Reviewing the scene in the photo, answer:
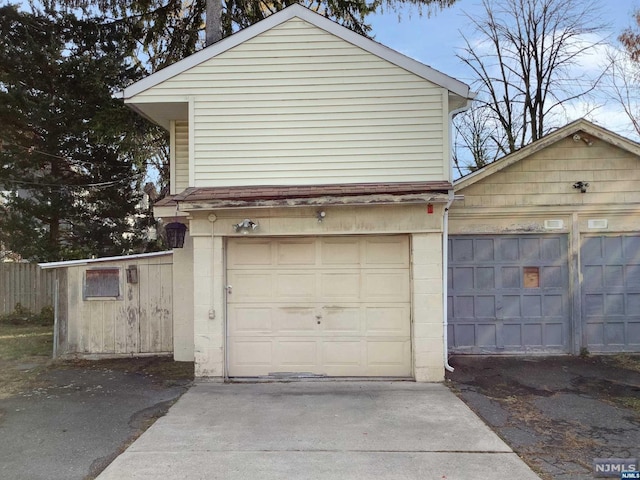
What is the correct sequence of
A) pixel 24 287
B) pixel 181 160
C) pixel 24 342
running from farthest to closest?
pixel 24 287
pixel 24 342
pixel 181 160

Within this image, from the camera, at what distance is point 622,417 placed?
5.90 metres

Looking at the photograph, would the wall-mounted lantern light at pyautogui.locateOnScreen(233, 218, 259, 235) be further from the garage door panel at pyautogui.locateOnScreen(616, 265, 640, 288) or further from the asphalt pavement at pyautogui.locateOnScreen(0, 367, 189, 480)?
the garage door panel at pyautogui.locateOnScreen(616, 265, 640, 288)

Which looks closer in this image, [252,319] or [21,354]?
[252,319]

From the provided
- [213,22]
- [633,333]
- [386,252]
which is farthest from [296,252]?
[213,22]

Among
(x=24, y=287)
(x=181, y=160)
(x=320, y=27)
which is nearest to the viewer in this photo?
(x=320, y=27)

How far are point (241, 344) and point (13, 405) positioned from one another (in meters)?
3.09

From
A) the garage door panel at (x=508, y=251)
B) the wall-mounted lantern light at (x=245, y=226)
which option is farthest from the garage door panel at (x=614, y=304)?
the wall-mounted lantern light at (x=245, y=226)

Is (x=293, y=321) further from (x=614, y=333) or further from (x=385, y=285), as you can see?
(x=614, y=333)

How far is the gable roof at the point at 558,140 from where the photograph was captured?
29.1 feet

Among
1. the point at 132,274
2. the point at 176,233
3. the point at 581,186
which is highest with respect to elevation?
the point at 581,186

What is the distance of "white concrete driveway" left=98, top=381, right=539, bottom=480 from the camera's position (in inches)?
172

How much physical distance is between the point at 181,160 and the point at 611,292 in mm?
8104

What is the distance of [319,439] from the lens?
5121 mm

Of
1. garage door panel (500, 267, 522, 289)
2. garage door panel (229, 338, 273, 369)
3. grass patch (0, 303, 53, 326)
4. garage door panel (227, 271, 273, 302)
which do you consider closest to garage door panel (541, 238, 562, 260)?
garage door panel (500, 267, 522, 289)
